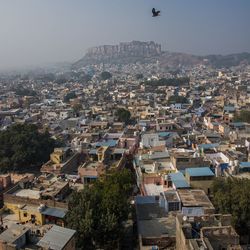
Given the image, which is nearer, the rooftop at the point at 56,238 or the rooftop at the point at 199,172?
the rooftop at the point at 56,238

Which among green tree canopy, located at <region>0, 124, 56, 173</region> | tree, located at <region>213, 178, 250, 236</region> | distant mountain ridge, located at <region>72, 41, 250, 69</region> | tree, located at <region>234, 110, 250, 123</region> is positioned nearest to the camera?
tree, located at <region>213, 178, 250, 236</region>

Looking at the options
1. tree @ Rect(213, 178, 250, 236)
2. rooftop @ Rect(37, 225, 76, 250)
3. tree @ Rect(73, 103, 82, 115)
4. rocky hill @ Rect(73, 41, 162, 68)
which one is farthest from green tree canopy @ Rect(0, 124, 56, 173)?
rocky hill @ Rect(73, 41, 162, 68)

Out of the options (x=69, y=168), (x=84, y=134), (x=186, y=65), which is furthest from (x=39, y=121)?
(x=186, y=65)

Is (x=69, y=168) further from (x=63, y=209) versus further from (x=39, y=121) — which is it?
(x=39, y=121)

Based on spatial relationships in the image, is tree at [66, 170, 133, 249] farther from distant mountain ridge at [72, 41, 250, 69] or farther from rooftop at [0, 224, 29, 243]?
distant mountain ridge at [72, 41, 250, 69]

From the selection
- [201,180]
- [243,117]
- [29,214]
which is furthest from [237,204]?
[243,117]

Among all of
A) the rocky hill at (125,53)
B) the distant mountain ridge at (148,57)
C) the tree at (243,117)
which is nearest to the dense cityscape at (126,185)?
the tree at (243,117)

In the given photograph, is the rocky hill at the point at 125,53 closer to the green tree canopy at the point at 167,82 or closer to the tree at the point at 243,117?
the green tree canopy at the point at 167,82
